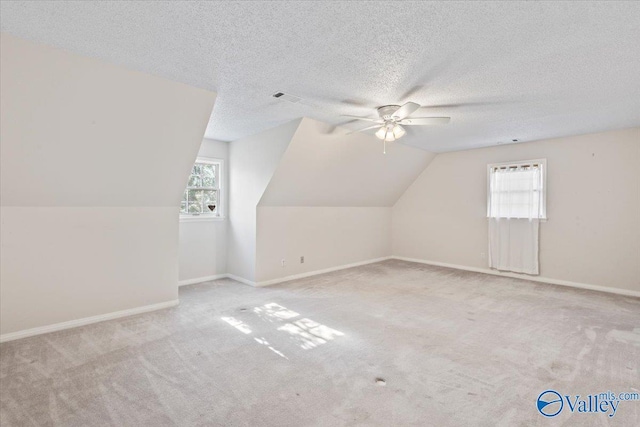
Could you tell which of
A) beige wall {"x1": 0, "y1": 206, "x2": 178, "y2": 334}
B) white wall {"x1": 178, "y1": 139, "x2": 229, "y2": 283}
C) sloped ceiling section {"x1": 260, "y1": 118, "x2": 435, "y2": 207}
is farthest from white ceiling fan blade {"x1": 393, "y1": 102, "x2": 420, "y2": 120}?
white wall {"x1": 178, "y1": 139, "x2": 229, "y2": 283}

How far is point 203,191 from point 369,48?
374 centimetres

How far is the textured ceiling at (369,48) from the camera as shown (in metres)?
1.78

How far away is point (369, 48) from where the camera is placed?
2.19 m

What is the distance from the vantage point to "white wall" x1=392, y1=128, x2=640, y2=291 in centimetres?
444

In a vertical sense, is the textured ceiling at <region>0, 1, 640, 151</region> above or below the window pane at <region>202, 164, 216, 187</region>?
above

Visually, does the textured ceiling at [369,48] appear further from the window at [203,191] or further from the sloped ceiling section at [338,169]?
the window at [203,191]

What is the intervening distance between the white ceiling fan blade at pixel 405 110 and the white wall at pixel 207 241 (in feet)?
10.1

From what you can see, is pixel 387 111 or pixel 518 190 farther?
pixel 518 190

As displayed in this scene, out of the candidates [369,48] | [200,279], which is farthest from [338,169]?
[369,48]

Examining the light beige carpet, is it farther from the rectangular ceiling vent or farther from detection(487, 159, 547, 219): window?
the rectangular ceiling vent

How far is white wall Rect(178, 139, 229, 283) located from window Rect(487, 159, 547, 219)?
4.77 meters

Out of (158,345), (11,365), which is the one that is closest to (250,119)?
(158,345)

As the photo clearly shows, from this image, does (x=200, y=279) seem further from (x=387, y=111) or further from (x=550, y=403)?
(x=550, y=403)

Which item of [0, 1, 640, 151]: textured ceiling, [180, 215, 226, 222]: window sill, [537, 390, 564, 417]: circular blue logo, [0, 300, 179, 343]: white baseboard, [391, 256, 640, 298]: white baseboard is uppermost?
[0, 1, 640, 151]: textured ceiling
